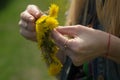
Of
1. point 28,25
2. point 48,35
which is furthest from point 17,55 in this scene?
point 48,35

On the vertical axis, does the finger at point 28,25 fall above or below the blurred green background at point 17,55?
above

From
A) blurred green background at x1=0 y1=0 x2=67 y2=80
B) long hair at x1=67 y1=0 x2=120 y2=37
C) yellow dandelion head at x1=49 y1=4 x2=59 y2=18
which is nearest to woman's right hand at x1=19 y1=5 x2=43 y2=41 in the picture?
yellow dandelion head at x1=49 y1=4 x2=59 y2=18

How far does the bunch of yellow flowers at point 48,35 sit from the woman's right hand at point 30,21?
9 cm

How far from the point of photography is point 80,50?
1.26 metres

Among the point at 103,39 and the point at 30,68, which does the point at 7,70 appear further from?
the point at 103,39

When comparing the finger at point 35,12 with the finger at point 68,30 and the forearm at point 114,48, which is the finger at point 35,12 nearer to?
the finger at point 68,30

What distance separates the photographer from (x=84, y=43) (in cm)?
126

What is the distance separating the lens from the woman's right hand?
1.43m

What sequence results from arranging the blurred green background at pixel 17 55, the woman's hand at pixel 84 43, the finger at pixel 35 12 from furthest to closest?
the blurred green background at pixel 17 55
the finger at pixel 35 12
the woman's hand at pixel 84 43

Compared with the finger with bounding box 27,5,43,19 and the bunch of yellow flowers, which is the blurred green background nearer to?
the finger with bounding box 27,5,43,19

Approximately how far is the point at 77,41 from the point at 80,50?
3cm

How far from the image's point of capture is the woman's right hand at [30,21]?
1435 millimetres

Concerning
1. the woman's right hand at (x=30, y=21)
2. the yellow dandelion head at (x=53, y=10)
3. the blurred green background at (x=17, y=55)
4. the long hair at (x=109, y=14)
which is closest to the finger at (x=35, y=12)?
the woman's right hand at (x=30, y=21)

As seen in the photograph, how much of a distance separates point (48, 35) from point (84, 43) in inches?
5.2
